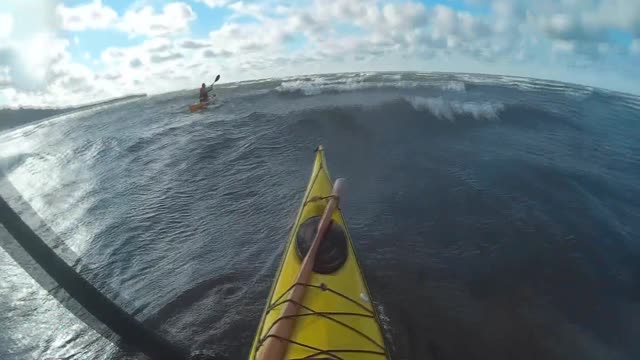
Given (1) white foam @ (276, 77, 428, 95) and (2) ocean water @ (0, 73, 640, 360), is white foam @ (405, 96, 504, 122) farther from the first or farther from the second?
(1) white foam @ (276, 77, 428, 95)

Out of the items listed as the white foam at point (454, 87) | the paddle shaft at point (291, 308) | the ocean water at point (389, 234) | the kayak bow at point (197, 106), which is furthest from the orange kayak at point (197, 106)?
the white foam at point (454, 87)

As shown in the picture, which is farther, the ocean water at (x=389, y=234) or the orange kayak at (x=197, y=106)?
the orange kayak at (x=197, y=106)

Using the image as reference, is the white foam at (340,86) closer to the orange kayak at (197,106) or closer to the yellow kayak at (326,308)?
the orange kayak at (197,106)


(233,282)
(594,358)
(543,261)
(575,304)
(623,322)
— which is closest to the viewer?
(594,358)

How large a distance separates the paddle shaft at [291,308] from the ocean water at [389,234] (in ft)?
6.38

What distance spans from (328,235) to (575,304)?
583 cm

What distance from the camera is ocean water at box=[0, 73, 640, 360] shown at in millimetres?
6574

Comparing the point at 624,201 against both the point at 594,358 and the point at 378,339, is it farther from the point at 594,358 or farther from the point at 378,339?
the point at 378,339

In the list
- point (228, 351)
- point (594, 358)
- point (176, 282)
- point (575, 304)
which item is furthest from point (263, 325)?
point (575, 304)

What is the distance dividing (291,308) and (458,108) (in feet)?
85.9

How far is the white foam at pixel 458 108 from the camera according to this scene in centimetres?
2462

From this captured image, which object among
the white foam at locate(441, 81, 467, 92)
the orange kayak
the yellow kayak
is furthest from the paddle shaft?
the white foam at locate(441, 81, 467, 92)

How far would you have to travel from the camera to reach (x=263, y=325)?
5059mm

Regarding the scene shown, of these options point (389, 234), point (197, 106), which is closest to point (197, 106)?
point (197, 106)
